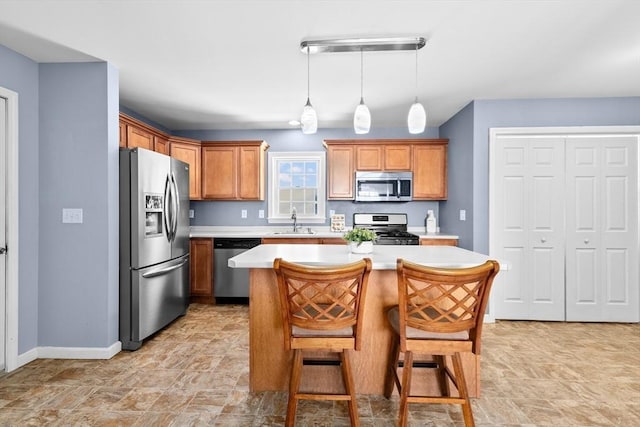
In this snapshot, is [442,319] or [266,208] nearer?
[442,319]

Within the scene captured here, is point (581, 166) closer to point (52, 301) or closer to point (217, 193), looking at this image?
point (217, 193)

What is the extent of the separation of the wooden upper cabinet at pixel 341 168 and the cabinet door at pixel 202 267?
187 centimetres

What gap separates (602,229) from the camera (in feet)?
12.2

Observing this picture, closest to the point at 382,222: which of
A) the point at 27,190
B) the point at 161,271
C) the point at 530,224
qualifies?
the point at 530,224

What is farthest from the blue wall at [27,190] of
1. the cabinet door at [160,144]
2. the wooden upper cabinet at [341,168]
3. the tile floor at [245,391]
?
the wooden upper cabinet at [341,168]

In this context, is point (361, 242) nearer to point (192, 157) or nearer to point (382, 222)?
point (382, 222)

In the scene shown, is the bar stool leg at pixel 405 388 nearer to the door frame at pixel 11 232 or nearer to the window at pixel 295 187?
the door frame at pixel 11 232

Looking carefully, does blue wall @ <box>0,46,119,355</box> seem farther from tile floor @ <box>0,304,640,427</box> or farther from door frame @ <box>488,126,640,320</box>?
door frame @ <box>488,126,640,320</box>

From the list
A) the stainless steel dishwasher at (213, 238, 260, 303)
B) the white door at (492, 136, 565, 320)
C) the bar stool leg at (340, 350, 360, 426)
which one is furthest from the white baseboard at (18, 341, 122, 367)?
the white door at (492, 136, 565, 320)

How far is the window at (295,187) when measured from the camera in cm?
514

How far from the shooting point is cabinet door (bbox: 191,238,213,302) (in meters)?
4.44

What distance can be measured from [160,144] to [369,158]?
273 centimetres

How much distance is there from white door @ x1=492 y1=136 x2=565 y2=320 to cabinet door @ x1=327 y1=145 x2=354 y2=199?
1.84 metres

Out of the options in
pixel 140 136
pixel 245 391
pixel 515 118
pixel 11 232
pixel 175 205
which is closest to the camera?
pixel 245 391
